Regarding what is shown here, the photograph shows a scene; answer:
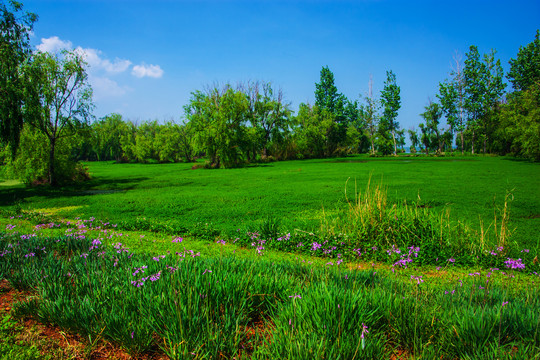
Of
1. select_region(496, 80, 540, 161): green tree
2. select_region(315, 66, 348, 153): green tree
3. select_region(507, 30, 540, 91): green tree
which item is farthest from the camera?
select_region(315, 66, 348, 153): green tree

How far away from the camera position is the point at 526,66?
57656 mm

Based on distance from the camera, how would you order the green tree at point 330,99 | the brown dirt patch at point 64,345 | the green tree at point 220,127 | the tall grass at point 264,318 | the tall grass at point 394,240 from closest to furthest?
the tall grass at point 264,318, the brown dirt patch at point 64,345, the tall grass at point 394,240, the green tree at point 220,127, the green tree at point 330,99

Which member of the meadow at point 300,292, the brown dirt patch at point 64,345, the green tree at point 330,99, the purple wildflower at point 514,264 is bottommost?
the purple wildflower at point 514,264

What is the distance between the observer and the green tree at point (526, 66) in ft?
183

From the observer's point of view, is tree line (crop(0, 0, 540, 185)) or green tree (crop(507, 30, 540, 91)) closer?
tree line (crop(0, 0, 540, 185))

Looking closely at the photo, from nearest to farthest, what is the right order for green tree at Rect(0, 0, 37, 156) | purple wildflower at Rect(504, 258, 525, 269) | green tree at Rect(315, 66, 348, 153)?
purple wildflower at Rect(504, 258, 525, 269), green tree at Rect(0, 0, 37, 156), green tree at Rect(315, 66, 348, 153)

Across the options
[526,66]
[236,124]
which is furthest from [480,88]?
[236,124]

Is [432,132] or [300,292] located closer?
[300,292]

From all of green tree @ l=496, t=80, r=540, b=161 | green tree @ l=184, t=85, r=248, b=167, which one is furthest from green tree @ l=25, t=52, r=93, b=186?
green tree @ l=496, t=80, r=540, b=161

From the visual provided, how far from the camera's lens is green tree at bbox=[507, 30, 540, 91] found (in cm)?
5588

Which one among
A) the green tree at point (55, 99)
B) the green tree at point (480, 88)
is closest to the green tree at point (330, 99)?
the green tree at point (480, 88)

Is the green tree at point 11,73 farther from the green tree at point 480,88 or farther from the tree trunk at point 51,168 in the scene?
the green tree at point 480,88

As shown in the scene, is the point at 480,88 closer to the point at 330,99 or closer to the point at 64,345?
the point at 330,99

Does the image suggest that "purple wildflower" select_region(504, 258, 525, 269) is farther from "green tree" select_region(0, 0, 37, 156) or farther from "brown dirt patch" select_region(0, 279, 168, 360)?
"green tree" select_region(0, 0, 37, 156)
